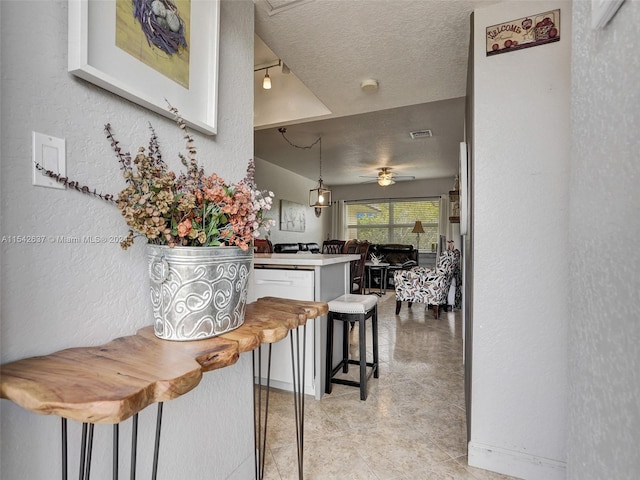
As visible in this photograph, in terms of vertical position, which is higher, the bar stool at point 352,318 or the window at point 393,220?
the window at point 393,220

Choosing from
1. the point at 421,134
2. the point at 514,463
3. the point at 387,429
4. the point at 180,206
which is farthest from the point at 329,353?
the point at 421,134

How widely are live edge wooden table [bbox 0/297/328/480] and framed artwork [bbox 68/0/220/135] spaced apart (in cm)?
65

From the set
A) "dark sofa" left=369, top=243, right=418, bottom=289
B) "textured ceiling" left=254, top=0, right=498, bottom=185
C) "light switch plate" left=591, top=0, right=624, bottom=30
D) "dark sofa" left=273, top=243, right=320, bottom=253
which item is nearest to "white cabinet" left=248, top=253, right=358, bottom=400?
"textured ceiling" left=254, top=0, right=498, bottom=185

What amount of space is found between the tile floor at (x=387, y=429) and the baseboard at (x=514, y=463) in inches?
1.5

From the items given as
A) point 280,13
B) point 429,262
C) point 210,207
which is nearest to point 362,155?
point 429,262

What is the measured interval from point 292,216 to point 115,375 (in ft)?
23.2

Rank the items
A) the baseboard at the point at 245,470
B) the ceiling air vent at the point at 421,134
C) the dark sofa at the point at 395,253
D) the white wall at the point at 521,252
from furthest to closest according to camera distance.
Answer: the dark sofa at the point at 395,253 < the ceiling air vent at the point at 421,134 < the white wall at the point at 521,252 < the baseboard at the point at 245,470

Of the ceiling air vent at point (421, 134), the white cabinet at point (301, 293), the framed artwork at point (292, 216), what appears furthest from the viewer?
the framed artwork at point (292, 216)

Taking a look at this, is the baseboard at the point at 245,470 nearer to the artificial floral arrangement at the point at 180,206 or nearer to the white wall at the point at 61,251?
the white wall at the point at 61,251

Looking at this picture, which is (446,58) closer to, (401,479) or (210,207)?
(210,207)

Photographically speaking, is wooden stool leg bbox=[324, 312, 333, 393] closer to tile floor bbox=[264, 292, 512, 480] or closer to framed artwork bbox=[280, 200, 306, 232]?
tile floor bbox=[264, 292, 512, 480]

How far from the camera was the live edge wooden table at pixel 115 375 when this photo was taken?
0.50 metres

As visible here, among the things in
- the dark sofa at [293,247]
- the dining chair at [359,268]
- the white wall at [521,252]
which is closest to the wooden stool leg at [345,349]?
the white wall at [521,252]

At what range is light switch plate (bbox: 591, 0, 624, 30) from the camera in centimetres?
43
